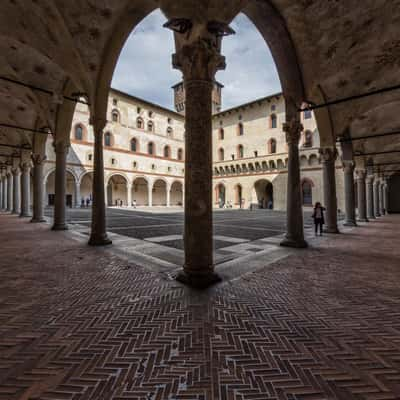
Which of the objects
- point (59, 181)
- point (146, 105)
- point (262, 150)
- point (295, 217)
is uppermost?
point (146, 105)

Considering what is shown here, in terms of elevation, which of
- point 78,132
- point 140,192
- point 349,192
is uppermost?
point 78,132

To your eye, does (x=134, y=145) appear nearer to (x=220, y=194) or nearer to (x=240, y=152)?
(x=220, y=194)

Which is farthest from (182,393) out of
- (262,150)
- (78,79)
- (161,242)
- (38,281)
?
(262,150)

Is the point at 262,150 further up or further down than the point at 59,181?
further up

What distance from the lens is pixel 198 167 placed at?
164 inches

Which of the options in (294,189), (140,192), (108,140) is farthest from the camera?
(140,192)

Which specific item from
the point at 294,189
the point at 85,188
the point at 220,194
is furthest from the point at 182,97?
the point at 294,189

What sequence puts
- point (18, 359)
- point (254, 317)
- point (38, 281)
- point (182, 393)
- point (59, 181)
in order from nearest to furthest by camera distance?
point (182, 393), point (18, 359), point (254, 317), point (38, 281), point (59, 181)

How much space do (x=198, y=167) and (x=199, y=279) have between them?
6.69 feet

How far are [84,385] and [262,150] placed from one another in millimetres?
35534

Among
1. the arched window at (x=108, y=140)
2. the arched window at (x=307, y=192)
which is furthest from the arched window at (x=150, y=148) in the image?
the arched window at (x=307, y=192)

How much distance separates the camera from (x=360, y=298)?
362cm

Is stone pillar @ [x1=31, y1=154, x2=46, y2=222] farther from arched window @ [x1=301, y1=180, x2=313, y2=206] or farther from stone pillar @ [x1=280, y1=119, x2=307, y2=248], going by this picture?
arched window @ [x1=301, y1=180, x2=313, y2=206]

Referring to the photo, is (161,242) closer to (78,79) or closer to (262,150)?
(78,79)
